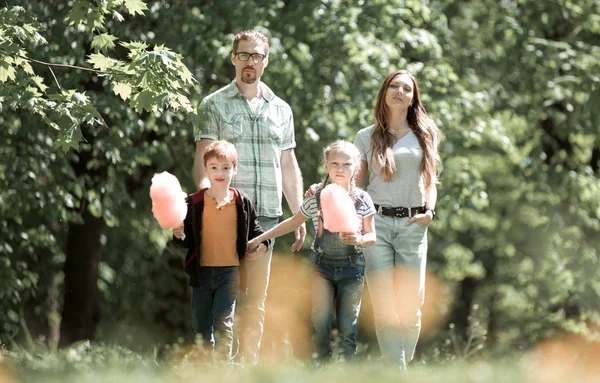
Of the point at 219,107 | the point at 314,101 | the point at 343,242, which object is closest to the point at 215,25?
the point at 314,101

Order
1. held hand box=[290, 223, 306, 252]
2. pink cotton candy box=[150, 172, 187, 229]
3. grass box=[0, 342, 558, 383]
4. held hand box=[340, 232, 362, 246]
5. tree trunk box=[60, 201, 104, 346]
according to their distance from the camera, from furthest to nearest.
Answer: tree trunk box=[60, 201, 104, 346], held hand box=[290, 223, 306, 252], held hand box=[340, 232, 362, 246], pink cotton candy box=[150, 172, 187, 229], grass box=[0, 342, 558, 383]

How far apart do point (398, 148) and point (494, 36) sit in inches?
336

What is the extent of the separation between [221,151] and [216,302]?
2.89ft

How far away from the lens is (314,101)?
39.2 ft

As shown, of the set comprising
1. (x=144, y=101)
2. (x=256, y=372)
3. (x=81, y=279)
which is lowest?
(x=81, y=279)

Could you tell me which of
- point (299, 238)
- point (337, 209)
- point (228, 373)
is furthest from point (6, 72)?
point (228, 373)

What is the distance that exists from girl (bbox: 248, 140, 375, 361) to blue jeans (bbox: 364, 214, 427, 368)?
0.72 feet

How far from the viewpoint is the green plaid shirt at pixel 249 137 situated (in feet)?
20.2

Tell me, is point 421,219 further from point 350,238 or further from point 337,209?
point 337,209

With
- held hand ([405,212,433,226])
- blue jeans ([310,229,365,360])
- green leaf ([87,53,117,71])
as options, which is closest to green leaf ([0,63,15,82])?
green leaf ([87,53,117,71])

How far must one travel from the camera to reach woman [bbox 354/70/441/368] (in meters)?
6.22

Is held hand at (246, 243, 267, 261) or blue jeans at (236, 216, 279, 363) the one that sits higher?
held hand at (246, 243, 267, 261)

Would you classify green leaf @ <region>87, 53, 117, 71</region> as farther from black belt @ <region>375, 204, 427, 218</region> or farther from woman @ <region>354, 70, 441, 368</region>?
black belt @ <region>375, 204, 427, 218</region>

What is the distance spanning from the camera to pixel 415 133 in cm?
646
